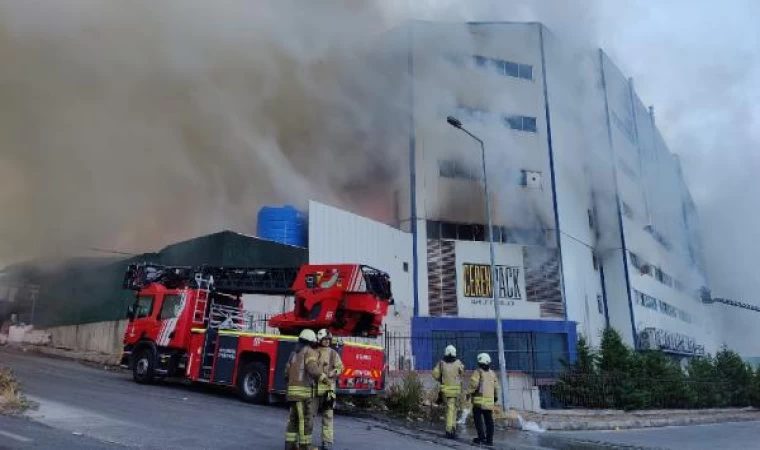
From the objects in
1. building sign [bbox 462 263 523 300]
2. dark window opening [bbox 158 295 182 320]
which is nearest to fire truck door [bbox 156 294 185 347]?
dark window opening [bbox 158 295 182 320]

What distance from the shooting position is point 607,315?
90.1 ft

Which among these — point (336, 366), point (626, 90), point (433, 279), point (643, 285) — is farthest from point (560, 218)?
point (336, 366)

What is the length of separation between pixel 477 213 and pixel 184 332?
13.7 m

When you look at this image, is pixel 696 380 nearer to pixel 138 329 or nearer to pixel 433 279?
pixel 433 279

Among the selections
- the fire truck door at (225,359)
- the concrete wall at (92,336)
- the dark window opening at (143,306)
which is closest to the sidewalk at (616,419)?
the fire truck door at (225,359)

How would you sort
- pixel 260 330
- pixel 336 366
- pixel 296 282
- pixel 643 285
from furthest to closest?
1. pixel 643 285
2. pixel 260 330
3. pixel 296 282
4. pixel 336 366

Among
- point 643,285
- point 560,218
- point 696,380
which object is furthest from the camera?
point 643,285

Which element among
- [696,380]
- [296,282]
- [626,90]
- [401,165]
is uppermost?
[626,90]

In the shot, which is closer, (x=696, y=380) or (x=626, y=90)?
(x=696, y=380)

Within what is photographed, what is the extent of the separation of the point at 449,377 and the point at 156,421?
394 centimetres

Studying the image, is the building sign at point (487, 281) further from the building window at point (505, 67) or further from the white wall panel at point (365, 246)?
the building window at point (505, 67)

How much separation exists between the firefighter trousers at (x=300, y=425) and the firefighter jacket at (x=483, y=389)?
3.06 meters

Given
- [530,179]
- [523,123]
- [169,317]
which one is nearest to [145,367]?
[169,317]

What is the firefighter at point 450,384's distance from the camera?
823cm
